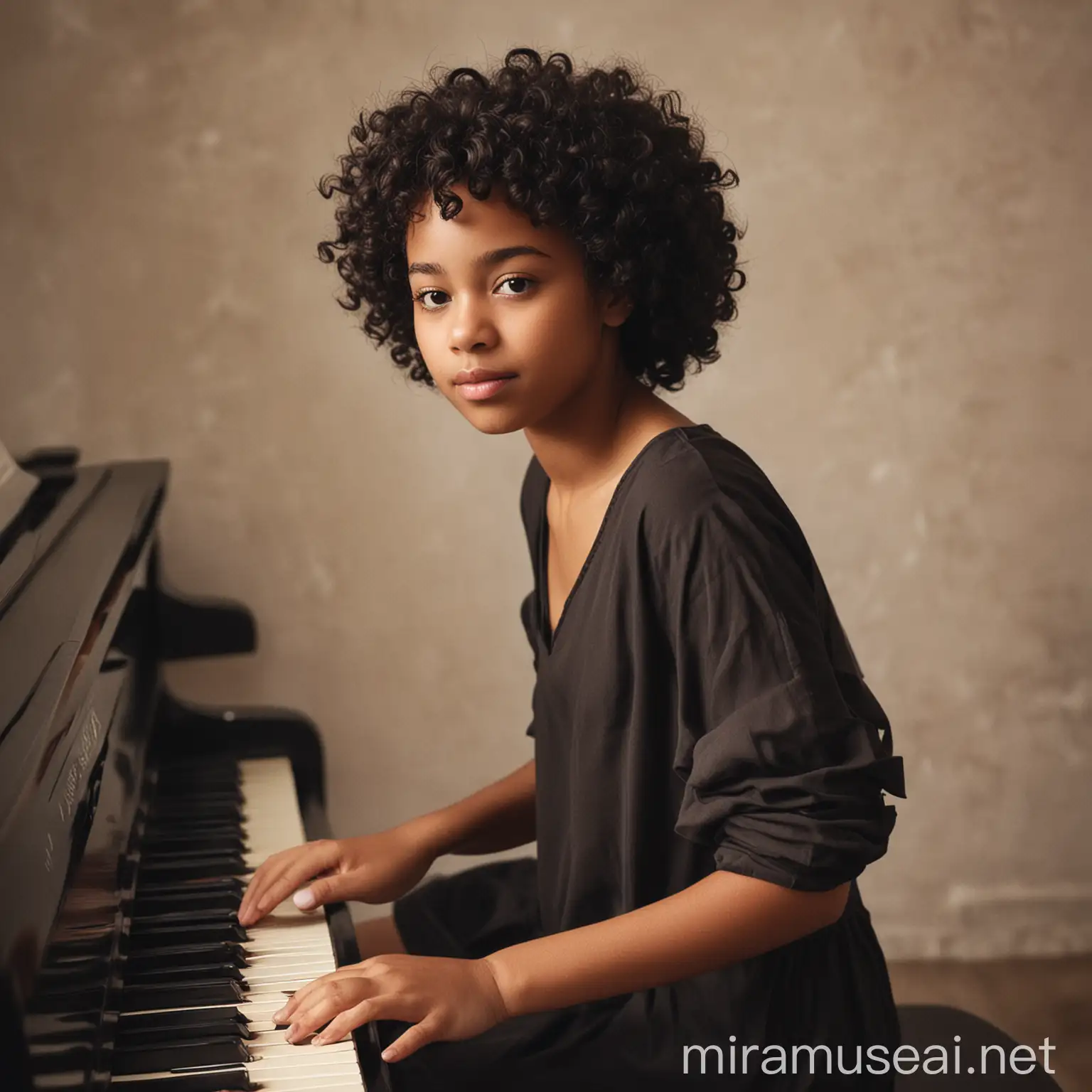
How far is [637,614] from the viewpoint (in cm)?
118

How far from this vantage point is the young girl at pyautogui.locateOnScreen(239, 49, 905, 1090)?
1.07 meters

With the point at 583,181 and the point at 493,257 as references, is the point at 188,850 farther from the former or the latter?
the point at 583,181

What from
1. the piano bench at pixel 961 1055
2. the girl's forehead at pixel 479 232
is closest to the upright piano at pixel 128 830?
the girl's forehead at pixel 479 232

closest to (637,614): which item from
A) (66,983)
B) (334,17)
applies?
(66,983)

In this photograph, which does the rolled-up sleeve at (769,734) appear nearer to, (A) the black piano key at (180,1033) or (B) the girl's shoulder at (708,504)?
(B) the girl's shoulder at (708,504)

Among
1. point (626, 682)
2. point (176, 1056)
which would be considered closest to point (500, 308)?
point (626, 682)

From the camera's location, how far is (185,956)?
118 centimetres

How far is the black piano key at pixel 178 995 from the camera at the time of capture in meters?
1.08

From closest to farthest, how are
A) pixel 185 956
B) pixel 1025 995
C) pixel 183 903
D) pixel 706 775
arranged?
pixel 706 775, pixel 185 956, pixel 183 903, pixel 1025 995

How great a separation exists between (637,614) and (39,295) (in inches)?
59.3

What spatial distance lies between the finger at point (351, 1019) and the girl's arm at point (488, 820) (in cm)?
46

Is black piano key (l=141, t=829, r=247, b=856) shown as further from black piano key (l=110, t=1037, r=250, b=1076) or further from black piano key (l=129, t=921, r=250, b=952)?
black piano key (l=110, t=1037, r=250, b=1076)

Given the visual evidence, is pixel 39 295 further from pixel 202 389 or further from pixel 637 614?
pixel 637 614

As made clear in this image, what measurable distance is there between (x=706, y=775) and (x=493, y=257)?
51 cm
